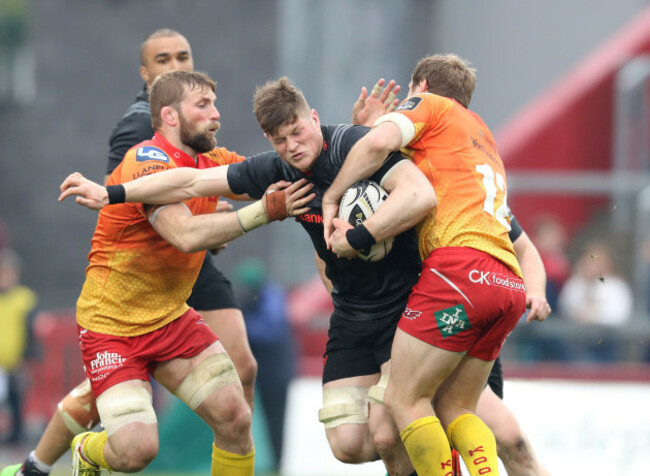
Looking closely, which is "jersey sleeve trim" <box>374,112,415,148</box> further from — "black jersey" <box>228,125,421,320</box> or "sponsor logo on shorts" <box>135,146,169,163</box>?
"sponsor logo on shorts" <box>135,146,169,163</box>

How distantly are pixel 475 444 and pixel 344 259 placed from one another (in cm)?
117

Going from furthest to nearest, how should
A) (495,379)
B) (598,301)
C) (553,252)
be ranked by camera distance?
(553,252) → (598,301) → (495,379)

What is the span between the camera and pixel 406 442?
5.66 metres

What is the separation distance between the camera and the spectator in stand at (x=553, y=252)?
37.8ft

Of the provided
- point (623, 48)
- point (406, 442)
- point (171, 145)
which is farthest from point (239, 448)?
point (623, 48)

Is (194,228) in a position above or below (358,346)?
above

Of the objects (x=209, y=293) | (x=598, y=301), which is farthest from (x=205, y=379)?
(x=598, y=301)

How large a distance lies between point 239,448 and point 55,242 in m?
13.4

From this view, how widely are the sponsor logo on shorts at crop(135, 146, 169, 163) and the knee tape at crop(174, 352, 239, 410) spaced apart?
1.15m

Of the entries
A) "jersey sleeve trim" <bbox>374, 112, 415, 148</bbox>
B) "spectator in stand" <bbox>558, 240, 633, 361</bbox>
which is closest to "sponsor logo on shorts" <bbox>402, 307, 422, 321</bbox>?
"jersey sleeve trim" <bbox>374, 112, 415, 148</bbox>

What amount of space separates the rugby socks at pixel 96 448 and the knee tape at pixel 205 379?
496 millimetres

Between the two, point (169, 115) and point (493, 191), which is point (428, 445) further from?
point (169, 115)

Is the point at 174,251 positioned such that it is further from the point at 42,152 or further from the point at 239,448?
the point at 42,152

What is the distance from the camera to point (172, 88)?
6316 mm
